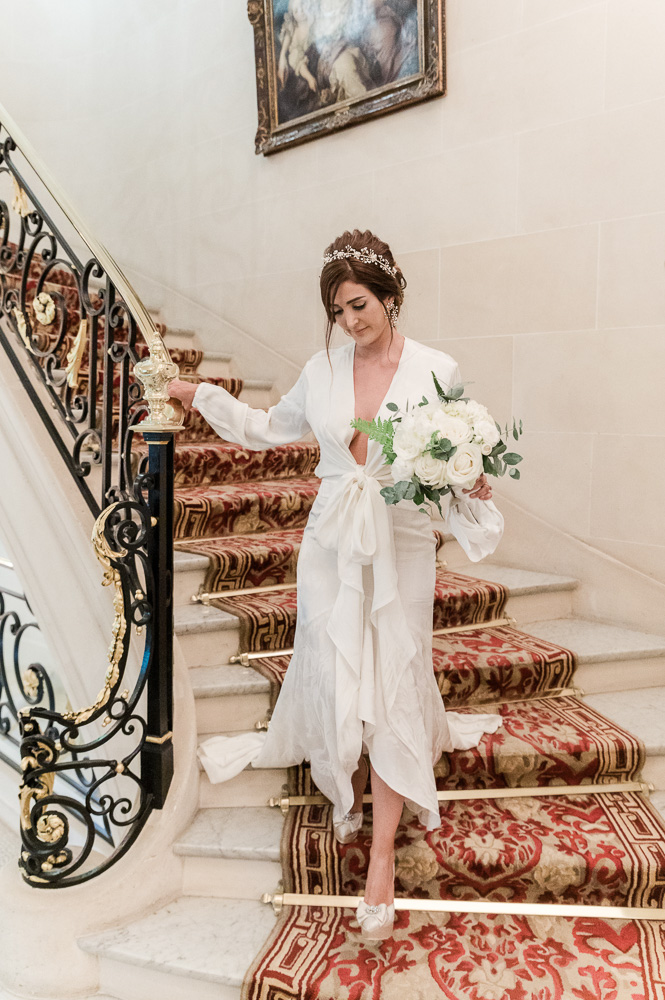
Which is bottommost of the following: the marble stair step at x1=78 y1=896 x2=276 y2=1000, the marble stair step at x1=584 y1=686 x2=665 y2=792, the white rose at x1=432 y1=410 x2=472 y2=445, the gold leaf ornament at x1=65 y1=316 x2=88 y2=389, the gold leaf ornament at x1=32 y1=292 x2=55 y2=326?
the marble stair step at x1=78 y1=896 x2=276 y2=1000

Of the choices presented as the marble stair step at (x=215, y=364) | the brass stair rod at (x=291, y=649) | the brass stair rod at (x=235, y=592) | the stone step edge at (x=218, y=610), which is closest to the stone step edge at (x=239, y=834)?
the brass stair rod at (x=291, y=649)

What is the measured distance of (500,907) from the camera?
222 centimetres

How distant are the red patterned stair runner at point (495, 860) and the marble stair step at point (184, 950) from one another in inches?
2.8

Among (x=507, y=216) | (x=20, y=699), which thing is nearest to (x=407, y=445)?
(x=507, y=216)

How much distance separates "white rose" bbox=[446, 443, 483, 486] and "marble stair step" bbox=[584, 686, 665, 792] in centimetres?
141

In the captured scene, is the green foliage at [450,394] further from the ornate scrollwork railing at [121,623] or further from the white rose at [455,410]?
the ornate scrollwork railing at [121,623]

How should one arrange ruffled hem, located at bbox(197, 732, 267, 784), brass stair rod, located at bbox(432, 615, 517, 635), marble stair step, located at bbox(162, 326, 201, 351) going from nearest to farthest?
1. ruffled hem, located at bbox(197, 732, 267, 784)
2. brass stair rod, located at bbox(432, 615, 517, 635)
3. marble stair step, located at bbox(162, 326, 201, 351)

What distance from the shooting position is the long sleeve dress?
2.13m

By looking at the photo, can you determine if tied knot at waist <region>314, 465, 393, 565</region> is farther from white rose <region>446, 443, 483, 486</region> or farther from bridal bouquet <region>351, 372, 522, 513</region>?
white rose <region>446, 443, 483, 486</region>

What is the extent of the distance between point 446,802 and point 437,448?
1.33 m

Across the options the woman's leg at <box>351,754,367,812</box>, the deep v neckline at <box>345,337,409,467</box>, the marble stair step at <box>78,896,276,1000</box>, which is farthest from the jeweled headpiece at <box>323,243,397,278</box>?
the marble stair step at <box>78,896,276,1000</box>

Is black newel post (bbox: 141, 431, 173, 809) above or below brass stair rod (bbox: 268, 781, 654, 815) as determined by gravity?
above

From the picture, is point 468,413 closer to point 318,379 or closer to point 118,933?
point 318,379

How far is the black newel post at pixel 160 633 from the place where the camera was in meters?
2.36
